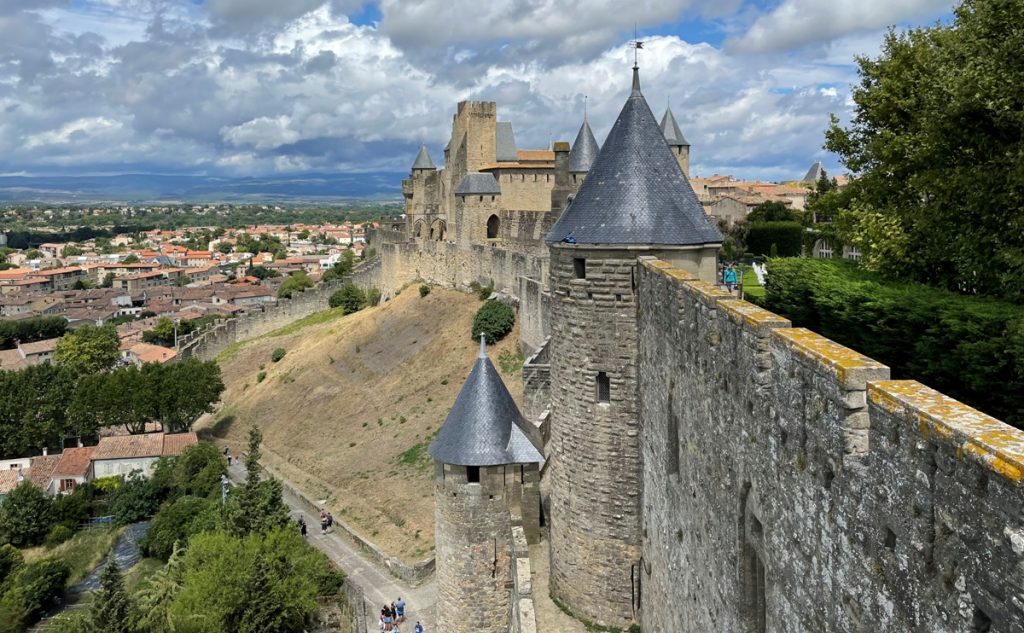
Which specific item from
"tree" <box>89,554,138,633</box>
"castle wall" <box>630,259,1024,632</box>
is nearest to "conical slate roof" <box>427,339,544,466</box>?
"castle wall" <box>630,259,1024,632</box>

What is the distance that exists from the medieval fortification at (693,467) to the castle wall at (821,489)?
13mm

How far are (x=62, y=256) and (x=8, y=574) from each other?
565 ft

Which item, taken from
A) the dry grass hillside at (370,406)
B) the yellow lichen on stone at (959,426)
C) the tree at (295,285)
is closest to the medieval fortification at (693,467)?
the yellow lichen on stone at (959,426)

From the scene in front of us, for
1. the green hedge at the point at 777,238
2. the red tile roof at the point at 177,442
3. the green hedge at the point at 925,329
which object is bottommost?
the red tile roof at the point at 177,442

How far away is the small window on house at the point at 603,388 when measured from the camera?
37.0 feet

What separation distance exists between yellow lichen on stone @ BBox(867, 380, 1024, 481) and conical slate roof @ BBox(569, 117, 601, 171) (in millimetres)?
36089

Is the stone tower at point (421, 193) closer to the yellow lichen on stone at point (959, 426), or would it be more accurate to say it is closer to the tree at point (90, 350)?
the tree at point (90, 350)

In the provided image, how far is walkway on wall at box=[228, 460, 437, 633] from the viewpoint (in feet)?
68.6

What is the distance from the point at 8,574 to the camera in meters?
33.8

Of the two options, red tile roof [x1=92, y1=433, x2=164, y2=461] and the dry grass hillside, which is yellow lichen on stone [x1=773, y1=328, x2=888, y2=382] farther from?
red tile roof [x1=92, y1=433, x2=164, y2=461]

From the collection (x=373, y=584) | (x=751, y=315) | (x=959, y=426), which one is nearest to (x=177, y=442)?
(x=373, y=584)

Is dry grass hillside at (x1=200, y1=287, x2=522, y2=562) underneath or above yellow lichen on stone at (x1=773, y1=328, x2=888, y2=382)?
underneath

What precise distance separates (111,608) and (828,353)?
23.5m

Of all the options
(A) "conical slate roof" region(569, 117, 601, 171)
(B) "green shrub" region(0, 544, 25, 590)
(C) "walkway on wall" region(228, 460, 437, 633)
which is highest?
(A) "conical slate roof" region(569, 117, 601, 171)
